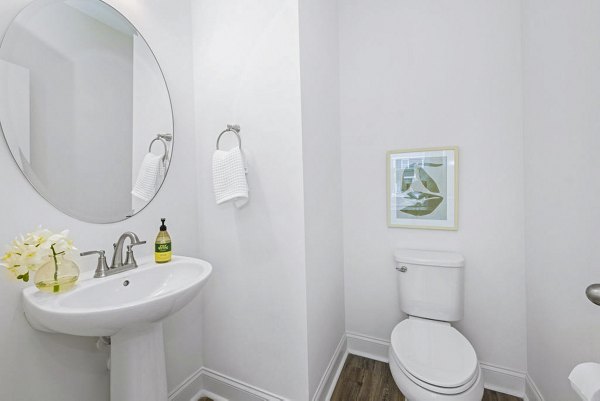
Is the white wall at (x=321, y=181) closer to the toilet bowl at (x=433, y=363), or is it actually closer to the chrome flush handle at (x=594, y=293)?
the toilet bowl at (x=433, y=363)

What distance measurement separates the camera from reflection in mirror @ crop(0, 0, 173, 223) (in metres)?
0.85

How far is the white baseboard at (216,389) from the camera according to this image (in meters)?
1.29

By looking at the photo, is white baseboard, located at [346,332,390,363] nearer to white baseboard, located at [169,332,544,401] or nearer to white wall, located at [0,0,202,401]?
white baseboard, located at [169,332,544,401]

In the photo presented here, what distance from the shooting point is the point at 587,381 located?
1.79ft

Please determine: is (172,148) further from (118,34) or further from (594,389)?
(594,389)

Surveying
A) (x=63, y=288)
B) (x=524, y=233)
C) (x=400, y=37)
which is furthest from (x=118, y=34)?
(x=524, y=233)

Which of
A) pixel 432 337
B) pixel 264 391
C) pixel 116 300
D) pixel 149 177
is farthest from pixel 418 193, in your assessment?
pixel 116 300

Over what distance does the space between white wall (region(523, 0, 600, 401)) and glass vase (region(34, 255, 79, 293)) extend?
173cm

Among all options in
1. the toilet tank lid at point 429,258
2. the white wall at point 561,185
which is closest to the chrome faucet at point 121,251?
the toilet tank lid at point 429,258

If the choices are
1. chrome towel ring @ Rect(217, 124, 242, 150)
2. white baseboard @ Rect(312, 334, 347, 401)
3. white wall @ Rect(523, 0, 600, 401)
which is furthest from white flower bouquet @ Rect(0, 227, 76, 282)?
white wall @ Rect(523, 0, 600, 401)

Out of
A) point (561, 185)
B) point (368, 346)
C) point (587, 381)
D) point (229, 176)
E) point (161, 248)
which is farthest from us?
point (368, 346)

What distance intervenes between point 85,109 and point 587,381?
1.73 metres

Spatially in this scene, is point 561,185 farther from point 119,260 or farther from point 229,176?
point 119,260

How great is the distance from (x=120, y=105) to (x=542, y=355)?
228 cm
